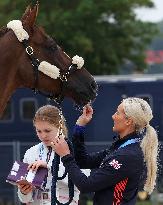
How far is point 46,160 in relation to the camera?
15.4 ft

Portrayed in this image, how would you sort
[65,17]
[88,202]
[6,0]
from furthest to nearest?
[6,0] → [65,17] → [88,202]

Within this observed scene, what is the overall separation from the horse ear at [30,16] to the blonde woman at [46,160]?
0.71 metres

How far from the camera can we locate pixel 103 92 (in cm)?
1457

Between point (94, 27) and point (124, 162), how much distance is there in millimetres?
17581

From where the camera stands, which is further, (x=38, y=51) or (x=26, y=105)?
(x=26, y=105)

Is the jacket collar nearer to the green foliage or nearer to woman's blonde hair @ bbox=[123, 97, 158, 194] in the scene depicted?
woman's blonde hair @ bbox=[123, 97, 158, 194]

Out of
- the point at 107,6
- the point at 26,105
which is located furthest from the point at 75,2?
the point at 26,105

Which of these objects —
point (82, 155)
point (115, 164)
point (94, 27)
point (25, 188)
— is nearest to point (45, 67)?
point (82, 155)

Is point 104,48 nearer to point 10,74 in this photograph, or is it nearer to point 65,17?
point 65,17

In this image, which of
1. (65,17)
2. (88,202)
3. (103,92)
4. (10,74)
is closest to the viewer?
(10,74)

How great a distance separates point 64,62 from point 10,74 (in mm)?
433

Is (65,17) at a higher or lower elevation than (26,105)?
higher

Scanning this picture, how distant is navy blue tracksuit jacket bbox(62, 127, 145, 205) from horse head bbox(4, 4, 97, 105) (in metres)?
0.84

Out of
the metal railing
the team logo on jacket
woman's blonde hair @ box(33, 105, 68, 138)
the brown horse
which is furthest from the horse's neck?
the metal railing
